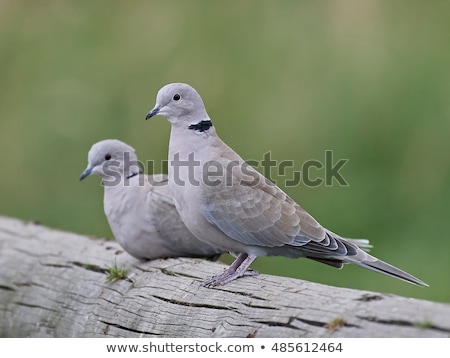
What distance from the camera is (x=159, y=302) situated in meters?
3.53

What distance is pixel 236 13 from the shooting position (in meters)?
7.06

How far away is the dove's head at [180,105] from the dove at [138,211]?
524mm

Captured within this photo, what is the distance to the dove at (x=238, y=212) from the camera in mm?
3656

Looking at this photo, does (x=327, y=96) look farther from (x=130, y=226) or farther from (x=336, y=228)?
(x=130, y=226)

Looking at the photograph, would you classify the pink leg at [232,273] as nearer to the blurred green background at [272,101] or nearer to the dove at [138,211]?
the dove at [138,211]

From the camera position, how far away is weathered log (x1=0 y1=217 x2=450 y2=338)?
2.59 m

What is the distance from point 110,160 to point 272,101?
101 inches

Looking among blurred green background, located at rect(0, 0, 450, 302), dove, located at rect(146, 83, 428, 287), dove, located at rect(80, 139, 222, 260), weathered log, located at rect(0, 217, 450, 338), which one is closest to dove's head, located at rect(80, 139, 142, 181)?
dove, located at rect(80, 139, 222, 260)

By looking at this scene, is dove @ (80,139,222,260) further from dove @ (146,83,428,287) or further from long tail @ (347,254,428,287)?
long tail @ (347,254,428,287)

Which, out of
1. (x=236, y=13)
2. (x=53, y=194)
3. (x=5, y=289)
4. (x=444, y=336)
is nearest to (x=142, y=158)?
(x=53, y=194)

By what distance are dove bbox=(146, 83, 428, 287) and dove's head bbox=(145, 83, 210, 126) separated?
0.23 feet

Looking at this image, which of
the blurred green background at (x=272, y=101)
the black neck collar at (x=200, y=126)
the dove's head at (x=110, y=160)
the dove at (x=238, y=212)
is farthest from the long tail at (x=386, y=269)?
the blurred green background at (x=272, y=101)

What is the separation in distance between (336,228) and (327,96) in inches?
48.5

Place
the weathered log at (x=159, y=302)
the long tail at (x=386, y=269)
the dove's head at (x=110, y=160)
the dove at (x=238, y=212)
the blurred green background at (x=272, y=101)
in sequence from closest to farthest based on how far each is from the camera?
the weathered log at (x=159, y=302) → the long tail at (x=386, y=269) → the dove at (x=238, y=212) → the dove's head at (x=110, y=160) → the blurred green background at (x=272, y=101)
